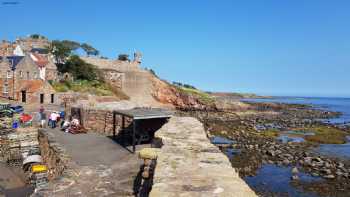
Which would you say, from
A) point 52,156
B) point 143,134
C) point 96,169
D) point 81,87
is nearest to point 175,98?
point 81,87

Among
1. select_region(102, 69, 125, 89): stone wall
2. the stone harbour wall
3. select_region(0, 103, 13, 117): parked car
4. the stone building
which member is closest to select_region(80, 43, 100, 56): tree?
select_region(102, 69, 125, 89): stone wall

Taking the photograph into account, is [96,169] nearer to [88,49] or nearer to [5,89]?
[5,89]

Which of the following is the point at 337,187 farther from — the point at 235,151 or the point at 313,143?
the point at 313,143

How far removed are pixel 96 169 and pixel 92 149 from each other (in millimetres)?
3111

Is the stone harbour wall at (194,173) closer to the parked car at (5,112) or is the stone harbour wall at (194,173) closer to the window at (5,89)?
the parked car at (5,112)

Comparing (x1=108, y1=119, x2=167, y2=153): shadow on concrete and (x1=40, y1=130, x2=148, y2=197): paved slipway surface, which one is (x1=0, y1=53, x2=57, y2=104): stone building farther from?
(x1=108, y1=119, x2=167, y2=153): shadow on concrete

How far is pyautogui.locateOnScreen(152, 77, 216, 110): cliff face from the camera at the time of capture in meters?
63.0

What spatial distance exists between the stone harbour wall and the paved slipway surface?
2.39 meters

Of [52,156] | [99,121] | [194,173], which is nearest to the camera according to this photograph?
[194,173]

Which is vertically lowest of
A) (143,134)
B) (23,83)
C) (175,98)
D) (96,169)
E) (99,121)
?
(96,169)

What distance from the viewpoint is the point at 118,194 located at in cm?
845

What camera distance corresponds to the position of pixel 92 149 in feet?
44.6

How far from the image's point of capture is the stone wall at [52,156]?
1158 centimetres

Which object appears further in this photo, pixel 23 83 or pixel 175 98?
pixel 175 98
